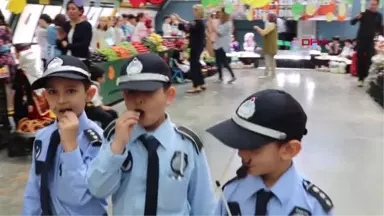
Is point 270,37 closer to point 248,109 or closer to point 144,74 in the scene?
point 144,74

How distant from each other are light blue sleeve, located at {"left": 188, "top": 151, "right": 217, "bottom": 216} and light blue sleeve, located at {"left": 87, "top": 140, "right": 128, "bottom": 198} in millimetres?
275

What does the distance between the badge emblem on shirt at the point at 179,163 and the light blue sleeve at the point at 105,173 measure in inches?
7.2

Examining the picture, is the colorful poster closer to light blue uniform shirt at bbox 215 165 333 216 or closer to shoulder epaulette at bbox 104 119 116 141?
shoulder epaulette at bbox 104 119 116 141

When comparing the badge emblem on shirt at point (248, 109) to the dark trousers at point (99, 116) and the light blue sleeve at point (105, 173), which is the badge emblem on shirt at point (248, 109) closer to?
the light blue sleeve at point (105, 173)

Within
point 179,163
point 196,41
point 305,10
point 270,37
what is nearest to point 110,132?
point 179,163

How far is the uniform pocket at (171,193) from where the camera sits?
1.65 metres

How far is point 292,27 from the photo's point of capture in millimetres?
16891

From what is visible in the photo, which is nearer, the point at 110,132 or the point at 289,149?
the point at 289,149

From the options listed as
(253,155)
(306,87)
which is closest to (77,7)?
(253,155)

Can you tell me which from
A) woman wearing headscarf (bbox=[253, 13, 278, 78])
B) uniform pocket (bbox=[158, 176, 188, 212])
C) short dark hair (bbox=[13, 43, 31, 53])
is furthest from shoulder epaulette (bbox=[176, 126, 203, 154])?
woman wearing headscarf (bbox=[253, 13, 278, 78])

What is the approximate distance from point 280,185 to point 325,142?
4.62 meters

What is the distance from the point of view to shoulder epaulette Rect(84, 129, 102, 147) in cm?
181

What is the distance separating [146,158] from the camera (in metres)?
1.66

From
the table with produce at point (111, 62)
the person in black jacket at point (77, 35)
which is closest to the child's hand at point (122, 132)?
the person in black jacket at point (77, 35)
